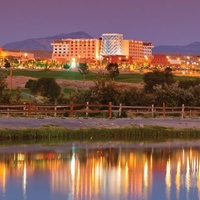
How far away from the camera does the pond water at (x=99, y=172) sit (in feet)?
62.0

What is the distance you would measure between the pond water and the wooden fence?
34.6 ft

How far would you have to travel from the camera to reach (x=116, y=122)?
42.1 meters

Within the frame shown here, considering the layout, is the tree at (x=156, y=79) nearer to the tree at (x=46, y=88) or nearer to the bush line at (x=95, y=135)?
the tree at (x=46, y=88)

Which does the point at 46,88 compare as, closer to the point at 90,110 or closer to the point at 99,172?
the point at 90,110

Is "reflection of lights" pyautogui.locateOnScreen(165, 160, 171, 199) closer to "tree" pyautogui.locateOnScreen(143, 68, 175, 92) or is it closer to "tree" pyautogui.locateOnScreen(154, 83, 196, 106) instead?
"tree" pyautogui.locateOnScreen(154, 83, 196, 106)

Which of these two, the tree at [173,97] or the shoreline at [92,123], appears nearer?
the shoreline at [92,123]

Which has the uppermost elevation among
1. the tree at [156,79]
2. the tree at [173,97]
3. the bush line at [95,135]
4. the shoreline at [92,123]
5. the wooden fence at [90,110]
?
the tree at [156,79]

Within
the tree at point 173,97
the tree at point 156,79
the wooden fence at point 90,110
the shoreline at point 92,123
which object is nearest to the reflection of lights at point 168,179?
the shoreline at point 92,123

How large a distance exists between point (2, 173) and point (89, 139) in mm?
14590

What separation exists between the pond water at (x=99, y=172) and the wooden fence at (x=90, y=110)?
10.6 m

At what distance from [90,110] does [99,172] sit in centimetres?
2191

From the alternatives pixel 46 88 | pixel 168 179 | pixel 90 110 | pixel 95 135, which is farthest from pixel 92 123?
pixel 46 88

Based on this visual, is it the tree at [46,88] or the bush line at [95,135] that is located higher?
the tree at [46,88]

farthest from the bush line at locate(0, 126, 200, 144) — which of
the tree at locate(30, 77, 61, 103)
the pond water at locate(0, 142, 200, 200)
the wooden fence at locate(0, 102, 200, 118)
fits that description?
the tree at locate(30, 77, 61, 103)
